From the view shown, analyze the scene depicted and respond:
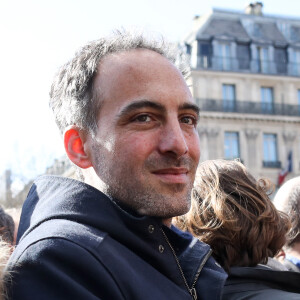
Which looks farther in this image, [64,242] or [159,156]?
[159,156]

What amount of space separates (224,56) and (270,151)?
5.75 meters

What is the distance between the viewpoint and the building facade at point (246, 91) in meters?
31.7

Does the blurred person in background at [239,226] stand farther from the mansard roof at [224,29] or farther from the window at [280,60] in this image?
the window at [280,60]

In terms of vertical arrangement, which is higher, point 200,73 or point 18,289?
point 18,289

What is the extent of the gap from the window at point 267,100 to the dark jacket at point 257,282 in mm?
30677

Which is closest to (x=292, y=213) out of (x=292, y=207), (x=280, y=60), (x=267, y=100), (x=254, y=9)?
(x=292, y=207)

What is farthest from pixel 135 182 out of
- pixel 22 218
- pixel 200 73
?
pixel 200 73

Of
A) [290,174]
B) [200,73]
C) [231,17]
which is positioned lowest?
[290,174]

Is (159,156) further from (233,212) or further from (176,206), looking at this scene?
(233,212)

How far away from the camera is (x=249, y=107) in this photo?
106 feet

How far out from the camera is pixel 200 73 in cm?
3155

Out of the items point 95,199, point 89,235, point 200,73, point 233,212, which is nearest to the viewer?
point 89,235

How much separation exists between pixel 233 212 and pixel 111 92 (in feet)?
2.98

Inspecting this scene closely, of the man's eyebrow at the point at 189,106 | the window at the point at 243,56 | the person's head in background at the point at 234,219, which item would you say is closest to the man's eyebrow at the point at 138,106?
the man's eyebrow at the point at 189,106
